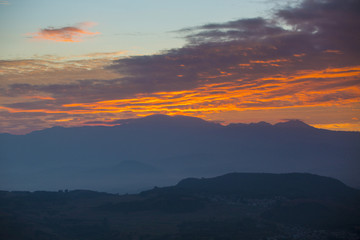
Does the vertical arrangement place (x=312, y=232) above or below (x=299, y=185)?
below

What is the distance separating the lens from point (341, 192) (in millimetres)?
120188

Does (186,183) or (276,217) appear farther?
(186,183)

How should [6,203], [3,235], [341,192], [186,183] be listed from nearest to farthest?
[3,235], [6,203], [341,192], [186,183]

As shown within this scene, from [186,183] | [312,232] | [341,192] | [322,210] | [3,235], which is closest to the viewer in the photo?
[3,235]

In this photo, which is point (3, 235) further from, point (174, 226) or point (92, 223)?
point (174, 226)

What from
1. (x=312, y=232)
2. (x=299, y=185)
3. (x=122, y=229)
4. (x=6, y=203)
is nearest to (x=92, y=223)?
(x=122, y=229)

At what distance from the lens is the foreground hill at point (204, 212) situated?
83.8 metres

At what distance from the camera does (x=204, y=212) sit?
105 m

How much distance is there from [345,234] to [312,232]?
19.5 feet

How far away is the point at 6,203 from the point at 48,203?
11917mm

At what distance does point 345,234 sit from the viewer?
268ft

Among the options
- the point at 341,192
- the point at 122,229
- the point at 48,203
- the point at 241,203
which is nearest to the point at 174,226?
the point at 122,229

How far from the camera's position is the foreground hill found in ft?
275

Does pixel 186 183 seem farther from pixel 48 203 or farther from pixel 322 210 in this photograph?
pixel 322 210
